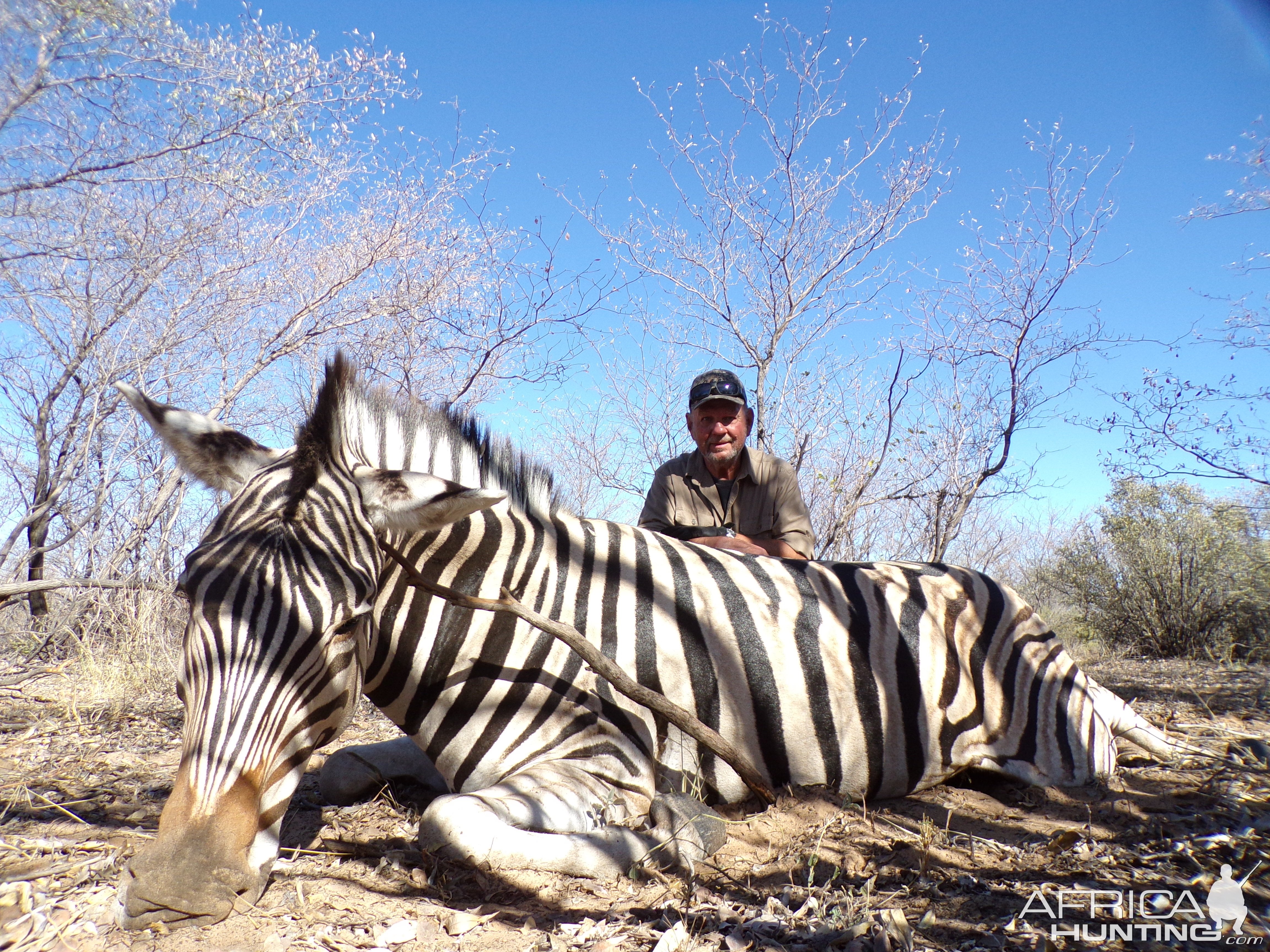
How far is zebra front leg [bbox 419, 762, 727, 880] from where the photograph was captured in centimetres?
208

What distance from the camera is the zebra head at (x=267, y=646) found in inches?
68.1

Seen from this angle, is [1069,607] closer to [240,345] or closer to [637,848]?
[637,848]

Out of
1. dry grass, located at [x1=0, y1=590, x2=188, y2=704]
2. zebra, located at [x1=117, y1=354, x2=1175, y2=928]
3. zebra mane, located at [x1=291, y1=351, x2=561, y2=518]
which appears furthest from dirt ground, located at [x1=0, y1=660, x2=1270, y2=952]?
dry grass, located at [x1=0, y1=590, x2=188, y2=704]

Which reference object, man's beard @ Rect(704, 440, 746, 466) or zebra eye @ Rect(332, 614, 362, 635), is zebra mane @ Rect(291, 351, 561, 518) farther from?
man's beard @ Rect(704, 440, 746, 466)

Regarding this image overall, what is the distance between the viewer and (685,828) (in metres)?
2.36

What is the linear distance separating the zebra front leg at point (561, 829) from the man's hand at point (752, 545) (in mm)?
1305

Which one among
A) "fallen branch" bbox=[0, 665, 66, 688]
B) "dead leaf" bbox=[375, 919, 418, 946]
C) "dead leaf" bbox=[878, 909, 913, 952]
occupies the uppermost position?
"fallen branch" bbox=[0, 665, 66, 688]

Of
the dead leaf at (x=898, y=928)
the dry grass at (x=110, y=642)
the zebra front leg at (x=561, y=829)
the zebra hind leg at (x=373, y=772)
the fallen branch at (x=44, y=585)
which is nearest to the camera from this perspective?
the dead leaf at (x=898, y=928)

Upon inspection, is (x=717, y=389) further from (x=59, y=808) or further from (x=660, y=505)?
(x=59, y=808)

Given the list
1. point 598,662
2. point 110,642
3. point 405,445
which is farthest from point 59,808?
point 110,642

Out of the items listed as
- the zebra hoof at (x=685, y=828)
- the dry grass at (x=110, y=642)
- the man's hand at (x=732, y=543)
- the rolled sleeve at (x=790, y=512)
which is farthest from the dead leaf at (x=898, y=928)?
the dry grass at (x=110, y=642)

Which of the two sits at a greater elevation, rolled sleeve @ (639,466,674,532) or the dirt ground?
rolled sleeve @ (639,466,674,532)

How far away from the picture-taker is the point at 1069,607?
42.1 feet

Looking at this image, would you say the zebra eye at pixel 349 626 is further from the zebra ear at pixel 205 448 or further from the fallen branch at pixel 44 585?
the fallen branch at pixel 44 585
